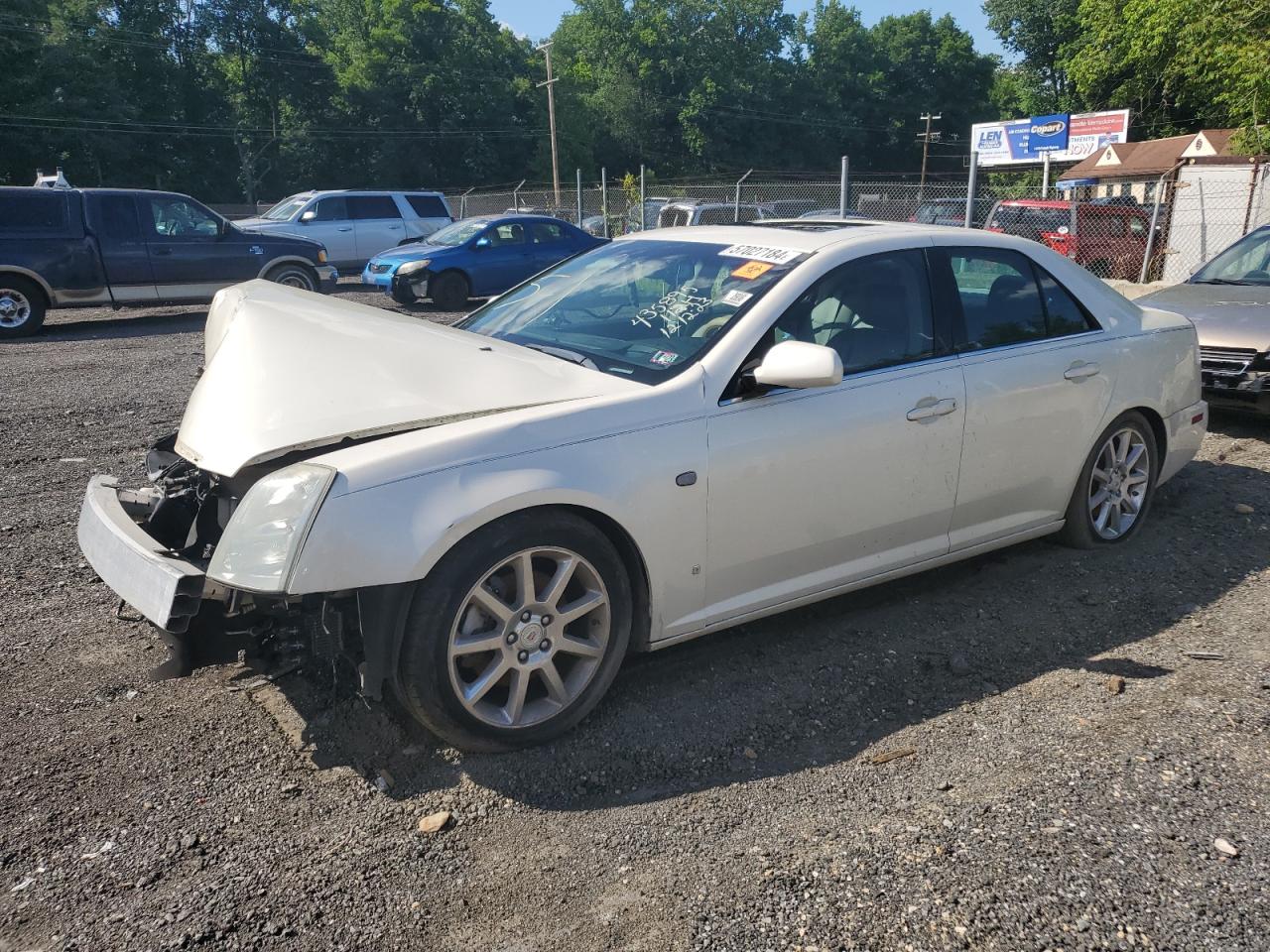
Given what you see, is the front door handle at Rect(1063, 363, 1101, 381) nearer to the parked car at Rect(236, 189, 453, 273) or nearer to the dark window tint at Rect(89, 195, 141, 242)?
the dark window tint at Rect(89, 195, 141, 242)

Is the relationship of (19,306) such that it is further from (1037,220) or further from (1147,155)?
(1147,155)

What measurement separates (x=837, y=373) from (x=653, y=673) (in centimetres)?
132

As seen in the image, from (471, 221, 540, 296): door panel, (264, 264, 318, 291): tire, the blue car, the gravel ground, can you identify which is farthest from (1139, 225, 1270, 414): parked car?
(264, 264, 318, 291): tire

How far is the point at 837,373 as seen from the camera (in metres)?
3.33

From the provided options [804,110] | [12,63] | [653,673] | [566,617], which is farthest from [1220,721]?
[804,110]

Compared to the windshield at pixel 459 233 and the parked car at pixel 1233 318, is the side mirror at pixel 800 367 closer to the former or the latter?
the parked car at pixel 1233 318

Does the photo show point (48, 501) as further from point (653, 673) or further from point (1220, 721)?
point (1220, 721)

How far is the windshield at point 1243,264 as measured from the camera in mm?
8125

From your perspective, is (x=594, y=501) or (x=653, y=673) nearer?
(x=594, y=501)

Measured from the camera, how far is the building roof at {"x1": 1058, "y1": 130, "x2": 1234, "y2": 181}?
3675 cm

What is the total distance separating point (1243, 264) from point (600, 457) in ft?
24.6

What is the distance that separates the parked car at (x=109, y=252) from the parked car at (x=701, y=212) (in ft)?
26.2

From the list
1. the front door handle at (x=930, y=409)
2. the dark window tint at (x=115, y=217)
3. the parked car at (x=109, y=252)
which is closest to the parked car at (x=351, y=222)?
the parked car at (x=109, y=252)

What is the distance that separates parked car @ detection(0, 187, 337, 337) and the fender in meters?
0.01
